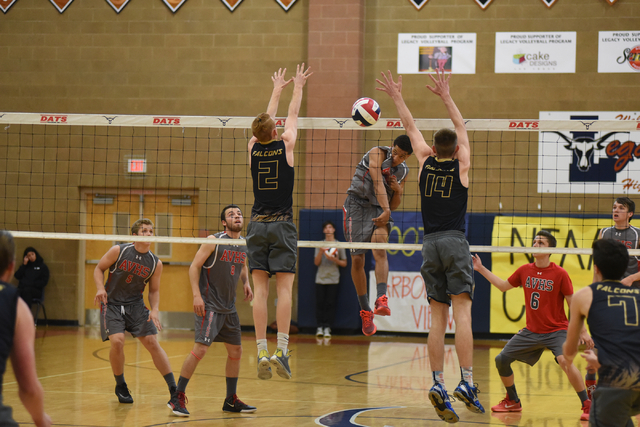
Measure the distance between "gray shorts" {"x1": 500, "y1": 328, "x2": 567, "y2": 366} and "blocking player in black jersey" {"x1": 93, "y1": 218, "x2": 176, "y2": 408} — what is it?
12.1 ft

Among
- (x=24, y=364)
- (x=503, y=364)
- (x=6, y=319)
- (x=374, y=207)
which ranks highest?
(x=374, y=207)

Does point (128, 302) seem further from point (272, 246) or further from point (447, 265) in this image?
point (447, 265)

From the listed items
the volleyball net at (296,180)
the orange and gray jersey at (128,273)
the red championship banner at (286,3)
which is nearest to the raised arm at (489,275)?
the orange and gray jersey at (128,273)

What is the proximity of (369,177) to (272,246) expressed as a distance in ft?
5.86

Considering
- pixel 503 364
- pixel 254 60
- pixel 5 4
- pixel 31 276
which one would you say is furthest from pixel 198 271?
pixel 5 4

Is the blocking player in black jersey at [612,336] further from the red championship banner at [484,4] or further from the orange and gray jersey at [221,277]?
the red championship banner at [484,4]

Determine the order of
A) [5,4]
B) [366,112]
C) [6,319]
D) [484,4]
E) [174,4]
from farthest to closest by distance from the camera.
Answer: [5,4] → [174,4] → [484,4] → [366,112] → [6,319]

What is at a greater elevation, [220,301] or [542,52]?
[542,52]

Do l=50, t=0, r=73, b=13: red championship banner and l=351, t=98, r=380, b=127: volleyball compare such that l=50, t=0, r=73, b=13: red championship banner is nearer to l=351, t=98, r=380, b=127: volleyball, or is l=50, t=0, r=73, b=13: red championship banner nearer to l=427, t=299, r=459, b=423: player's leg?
l=351, t=98, r=380, b=127: volleyball

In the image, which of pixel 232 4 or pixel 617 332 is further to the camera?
pixel 232 4

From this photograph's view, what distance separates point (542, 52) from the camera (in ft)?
44.6

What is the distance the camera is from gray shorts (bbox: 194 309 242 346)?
7365 millimetres

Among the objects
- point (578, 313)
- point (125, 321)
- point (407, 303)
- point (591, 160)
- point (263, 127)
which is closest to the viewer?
point (578, 313)

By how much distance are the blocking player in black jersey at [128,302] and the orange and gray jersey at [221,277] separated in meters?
0.63
